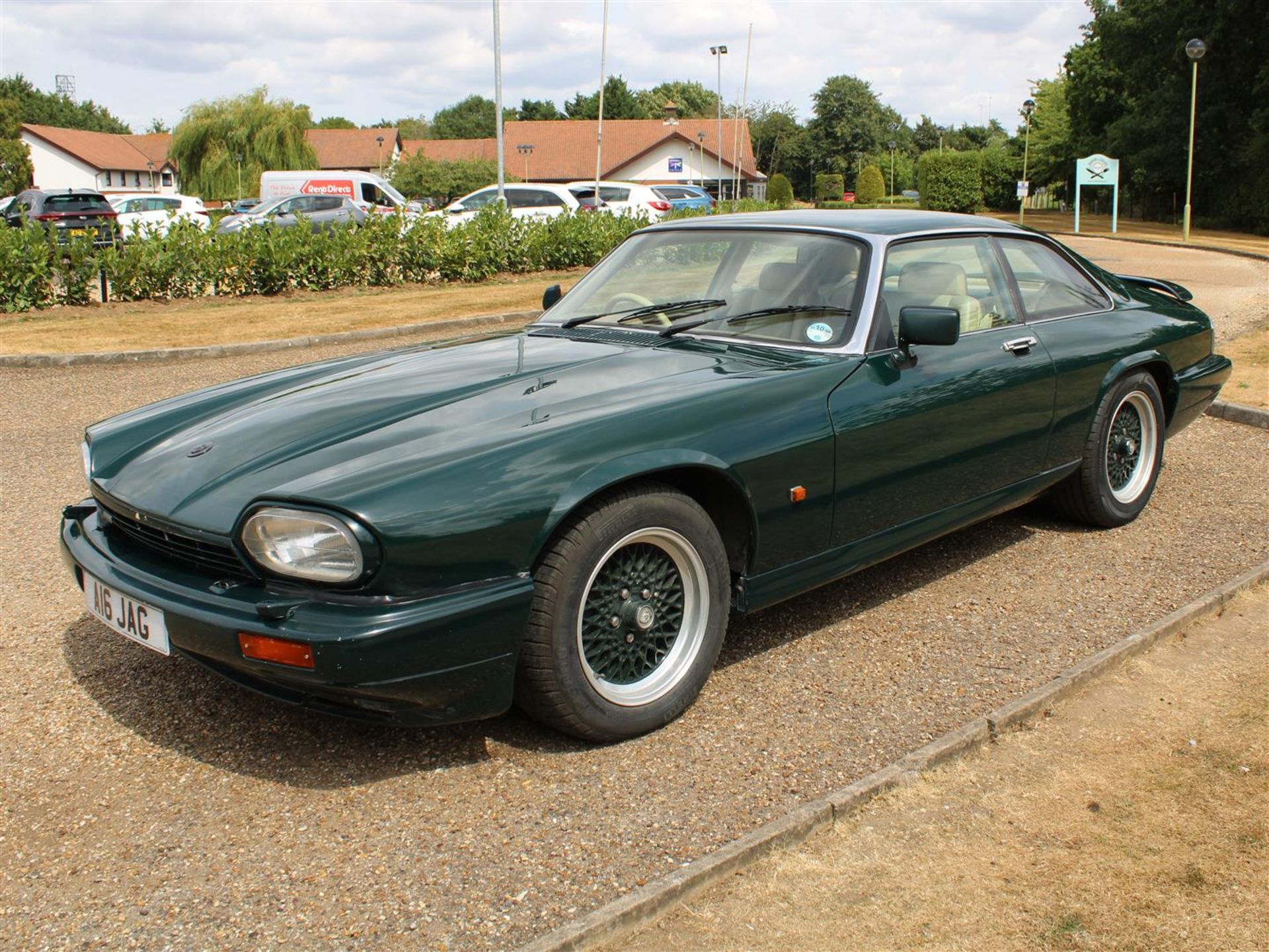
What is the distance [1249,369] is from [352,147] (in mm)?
83711

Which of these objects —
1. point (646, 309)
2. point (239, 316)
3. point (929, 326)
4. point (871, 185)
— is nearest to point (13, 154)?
point (871, 185)

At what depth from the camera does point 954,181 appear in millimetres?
54219

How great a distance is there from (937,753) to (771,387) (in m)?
1.23

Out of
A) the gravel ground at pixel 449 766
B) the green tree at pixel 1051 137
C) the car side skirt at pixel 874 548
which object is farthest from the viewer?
the green tree at pixel 1051 137

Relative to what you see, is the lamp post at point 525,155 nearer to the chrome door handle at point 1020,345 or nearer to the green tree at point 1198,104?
the green tree at point 1198,104

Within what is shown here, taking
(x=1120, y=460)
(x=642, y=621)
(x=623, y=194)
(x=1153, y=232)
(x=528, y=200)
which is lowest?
(x=642, y=621)

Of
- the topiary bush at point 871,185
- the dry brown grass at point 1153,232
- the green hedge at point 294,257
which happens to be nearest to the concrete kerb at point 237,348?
the green hedge at point 294,257

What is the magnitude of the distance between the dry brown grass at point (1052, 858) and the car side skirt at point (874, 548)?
2.58 feet

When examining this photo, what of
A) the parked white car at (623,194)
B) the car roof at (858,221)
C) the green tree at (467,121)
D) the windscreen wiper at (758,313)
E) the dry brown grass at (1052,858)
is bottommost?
the dry brown grass at (1052,858)

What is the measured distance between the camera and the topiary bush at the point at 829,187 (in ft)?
263

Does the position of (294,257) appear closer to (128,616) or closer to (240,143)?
(128,616)

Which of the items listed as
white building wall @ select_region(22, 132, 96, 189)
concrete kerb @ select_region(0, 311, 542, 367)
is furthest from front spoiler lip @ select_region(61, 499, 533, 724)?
white building wall @ select_region(22, 132, 96, 189)

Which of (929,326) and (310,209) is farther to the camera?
(310,209)

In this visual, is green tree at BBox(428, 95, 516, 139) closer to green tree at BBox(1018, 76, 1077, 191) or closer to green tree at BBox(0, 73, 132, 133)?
green tree at BBox(0, 73, 132, 133)
